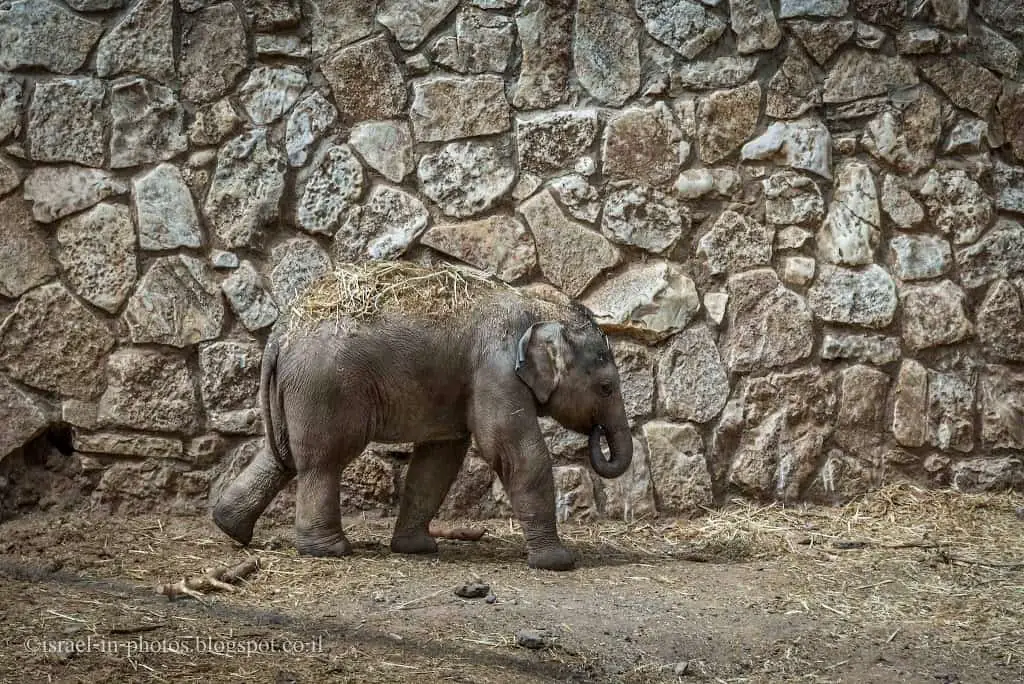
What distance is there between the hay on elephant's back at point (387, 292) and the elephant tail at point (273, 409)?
0.22m

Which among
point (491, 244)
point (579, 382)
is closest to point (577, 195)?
point (491, 244)

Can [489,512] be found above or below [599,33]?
below

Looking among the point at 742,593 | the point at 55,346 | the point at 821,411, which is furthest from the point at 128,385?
the point at 821,411

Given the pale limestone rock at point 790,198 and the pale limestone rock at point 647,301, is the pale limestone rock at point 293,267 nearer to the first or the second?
the pale limestone rock at point 647,301

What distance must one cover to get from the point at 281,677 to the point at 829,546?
3.68 meters

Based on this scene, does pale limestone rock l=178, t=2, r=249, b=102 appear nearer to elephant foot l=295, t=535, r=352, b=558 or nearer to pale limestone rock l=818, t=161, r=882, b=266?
elephant foot l=295, t=535, r=352, b=558

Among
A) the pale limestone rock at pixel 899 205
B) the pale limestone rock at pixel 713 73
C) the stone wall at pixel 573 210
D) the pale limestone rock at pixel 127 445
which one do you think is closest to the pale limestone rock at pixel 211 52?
the stone wall at pixel 573 210

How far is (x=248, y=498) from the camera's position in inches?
245

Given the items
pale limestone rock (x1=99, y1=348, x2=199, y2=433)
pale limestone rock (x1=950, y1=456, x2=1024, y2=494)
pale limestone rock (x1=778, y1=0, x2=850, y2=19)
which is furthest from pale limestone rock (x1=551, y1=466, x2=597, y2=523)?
pale limestone rock (x1=778, y1=0, x2=850, y2=19)

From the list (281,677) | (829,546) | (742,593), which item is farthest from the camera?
(829,546)

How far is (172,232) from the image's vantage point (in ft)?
23.3

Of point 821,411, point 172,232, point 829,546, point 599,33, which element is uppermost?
point 599,33

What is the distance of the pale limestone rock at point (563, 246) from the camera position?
7.32 meters

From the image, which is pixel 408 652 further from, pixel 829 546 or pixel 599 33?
pixel 599 33
